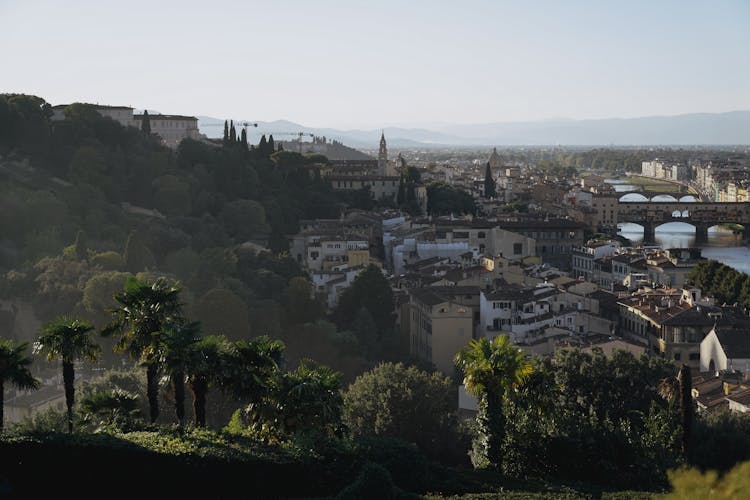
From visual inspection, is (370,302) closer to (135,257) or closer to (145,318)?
(135,257)

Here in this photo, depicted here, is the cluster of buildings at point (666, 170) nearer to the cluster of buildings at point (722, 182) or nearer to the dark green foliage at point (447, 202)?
the cluster of buildings at point (722, 182)

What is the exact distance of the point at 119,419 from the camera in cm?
1066

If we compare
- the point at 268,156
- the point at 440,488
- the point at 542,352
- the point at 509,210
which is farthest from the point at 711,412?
the point at 509,210

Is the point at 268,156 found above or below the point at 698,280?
above

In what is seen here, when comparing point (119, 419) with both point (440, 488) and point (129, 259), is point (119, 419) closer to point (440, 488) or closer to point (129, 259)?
point (440, 488)

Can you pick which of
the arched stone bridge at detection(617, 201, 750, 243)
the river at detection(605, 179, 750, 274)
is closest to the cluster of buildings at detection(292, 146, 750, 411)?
the river at detection(605, 179, 750, 274)

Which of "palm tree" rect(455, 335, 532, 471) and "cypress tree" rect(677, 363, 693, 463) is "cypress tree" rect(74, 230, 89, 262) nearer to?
"palm tree" rect(455, 335, 532, 471)

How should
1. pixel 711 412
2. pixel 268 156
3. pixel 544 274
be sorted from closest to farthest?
pixel 711 412, pixel 544 274, pixel 268 156

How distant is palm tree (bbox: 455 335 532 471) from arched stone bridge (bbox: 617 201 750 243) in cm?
5174

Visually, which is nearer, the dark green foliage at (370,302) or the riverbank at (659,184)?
the dark green foliage at (370,302)

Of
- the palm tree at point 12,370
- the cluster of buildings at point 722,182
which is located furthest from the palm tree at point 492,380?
the cluster of buildings at point 722,182

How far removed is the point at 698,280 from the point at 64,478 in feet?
85.7

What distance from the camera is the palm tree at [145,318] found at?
10789mm

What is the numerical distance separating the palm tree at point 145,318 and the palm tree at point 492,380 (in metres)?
3.09
